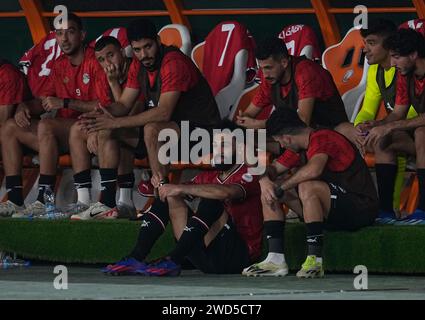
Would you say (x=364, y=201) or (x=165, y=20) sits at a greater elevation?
(x=165, y=20)

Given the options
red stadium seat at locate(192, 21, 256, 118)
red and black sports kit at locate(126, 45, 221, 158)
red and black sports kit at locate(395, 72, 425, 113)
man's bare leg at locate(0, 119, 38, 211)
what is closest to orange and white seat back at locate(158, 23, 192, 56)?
red stadium seat at locate(192, 21, 256, 118)

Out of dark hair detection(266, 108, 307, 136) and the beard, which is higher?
dark hair detection(266, 108, 307, 136)

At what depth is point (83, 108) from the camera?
13.3 meters

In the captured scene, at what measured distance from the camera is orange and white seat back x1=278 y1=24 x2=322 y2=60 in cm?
1357

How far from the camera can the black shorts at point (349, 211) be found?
1125cm

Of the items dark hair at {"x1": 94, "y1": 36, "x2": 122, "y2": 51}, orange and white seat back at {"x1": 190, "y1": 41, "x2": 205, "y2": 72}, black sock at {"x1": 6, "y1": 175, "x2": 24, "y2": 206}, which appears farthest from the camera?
orange and white seat back at {"x1": 190, "y1": 41, "x2": 205, "y2": 72}

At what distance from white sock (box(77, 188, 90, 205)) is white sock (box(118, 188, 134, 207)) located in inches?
12.2

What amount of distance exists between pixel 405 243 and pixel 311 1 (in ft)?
10.3

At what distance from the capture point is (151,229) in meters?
11.5

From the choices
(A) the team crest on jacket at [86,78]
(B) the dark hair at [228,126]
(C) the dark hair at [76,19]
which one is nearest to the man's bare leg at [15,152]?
(A) the team crest on jacket at [86,78]

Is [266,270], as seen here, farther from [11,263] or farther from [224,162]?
[11,263]

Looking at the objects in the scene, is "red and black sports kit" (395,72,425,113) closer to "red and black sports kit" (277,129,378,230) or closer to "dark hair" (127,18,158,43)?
"red and black sports kit" (277,129,378,230)

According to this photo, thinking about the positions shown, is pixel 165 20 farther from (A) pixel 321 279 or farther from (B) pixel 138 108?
(A) pixel 321 279
